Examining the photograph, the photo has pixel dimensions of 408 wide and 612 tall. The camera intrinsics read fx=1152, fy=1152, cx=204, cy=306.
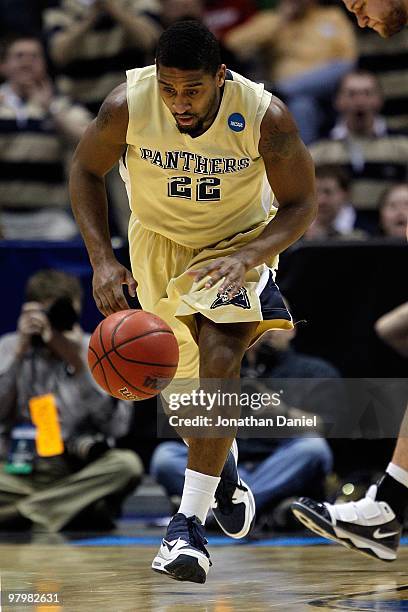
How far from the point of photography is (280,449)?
652 cm

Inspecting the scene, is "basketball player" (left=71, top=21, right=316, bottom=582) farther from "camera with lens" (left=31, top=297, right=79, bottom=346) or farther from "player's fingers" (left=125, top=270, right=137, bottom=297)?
"camera with lens" (left=31, top=297, right=79, bottom=346)

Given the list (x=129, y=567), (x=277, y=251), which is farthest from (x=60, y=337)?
(x=277, y=251)

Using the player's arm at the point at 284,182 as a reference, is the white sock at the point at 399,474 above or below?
below

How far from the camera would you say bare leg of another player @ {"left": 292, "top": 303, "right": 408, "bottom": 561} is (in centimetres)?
452

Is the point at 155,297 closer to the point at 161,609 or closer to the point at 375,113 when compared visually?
the point at 161,609

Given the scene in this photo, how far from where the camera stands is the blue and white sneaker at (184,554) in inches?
161

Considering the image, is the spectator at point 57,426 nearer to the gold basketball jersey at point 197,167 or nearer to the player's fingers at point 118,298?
the gold basketball jersey at point 197,167

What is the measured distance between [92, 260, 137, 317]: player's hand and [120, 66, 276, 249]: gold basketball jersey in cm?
30

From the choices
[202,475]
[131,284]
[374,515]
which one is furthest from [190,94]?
[374,515]

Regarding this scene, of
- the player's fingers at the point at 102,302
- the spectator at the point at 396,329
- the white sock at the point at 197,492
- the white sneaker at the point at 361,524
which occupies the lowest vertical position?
the spectator at the point at 396,329

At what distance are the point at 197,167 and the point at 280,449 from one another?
249 centimetres

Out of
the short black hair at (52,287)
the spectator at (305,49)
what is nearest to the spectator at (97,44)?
the spectator at (305,49)

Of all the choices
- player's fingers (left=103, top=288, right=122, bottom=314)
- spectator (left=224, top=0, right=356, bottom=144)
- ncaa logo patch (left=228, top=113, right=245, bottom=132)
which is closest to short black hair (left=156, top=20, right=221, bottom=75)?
ncaa logo patch (left=228, top=113, right=245, bottom=132)

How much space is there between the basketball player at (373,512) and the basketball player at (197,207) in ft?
1.33
